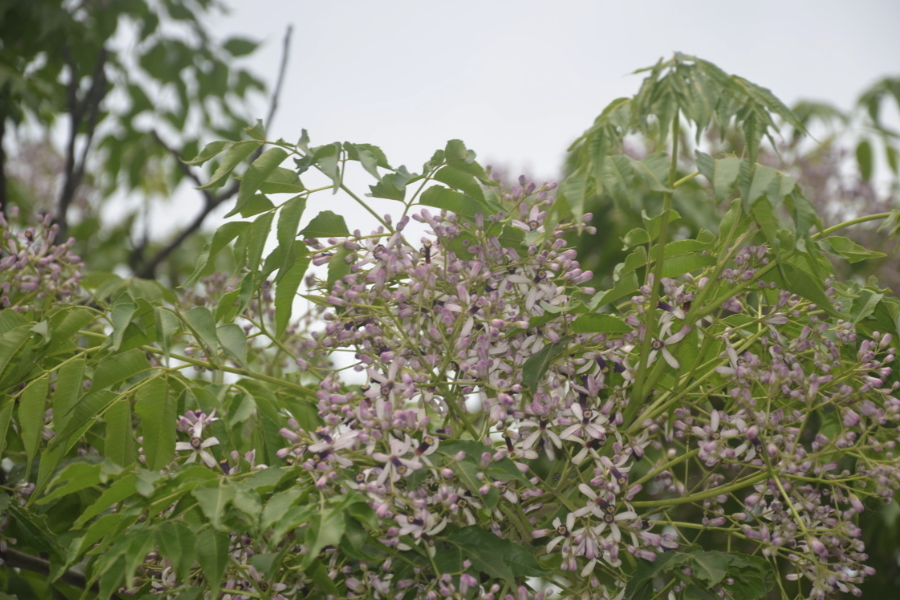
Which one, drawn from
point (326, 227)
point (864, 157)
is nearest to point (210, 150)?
point (326, 227)

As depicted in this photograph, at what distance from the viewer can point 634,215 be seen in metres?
3.44

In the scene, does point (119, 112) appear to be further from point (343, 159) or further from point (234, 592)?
point (234, 592)

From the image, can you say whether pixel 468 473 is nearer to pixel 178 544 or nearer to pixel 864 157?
pixel 178 544

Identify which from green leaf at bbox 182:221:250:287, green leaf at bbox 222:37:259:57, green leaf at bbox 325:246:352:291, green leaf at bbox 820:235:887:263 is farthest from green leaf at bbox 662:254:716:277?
green leaf at bbox 222:37:259:57

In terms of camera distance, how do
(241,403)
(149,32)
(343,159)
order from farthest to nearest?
1. (149,32)
2. (241,403)
3. (343,159)

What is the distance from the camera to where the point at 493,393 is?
1520 mm

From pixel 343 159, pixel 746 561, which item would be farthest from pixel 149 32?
pixel 746 561

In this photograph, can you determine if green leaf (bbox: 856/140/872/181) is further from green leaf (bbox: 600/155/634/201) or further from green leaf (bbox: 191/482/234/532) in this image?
green leaf (bbox: 191/482/234/532)

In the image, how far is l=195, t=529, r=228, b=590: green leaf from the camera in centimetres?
125

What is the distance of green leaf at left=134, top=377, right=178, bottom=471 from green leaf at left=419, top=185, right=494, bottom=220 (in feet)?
2.08

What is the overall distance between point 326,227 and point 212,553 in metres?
0.64

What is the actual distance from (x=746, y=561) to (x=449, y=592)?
56 cm

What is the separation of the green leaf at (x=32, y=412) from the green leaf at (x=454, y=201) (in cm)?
84

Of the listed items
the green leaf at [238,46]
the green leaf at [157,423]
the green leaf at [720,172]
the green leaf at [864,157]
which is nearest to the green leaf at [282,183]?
the green leaf at [157,423]
